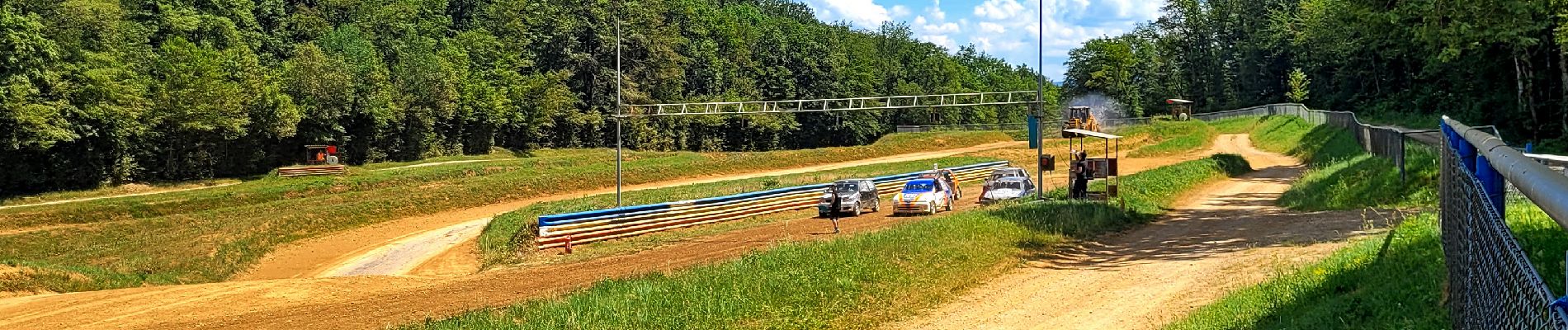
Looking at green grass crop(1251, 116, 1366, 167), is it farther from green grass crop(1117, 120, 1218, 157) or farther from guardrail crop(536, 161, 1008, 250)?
guardrail crop(536, 161, 1008, 250)

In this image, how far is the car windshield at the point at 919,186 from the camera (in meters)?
34.9

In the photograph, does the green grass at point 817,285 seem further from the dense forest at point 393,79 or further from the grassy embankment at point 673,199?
the dense forest at point 393,79

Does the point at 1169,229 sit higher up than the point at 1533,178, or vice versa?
the point at 1533,178

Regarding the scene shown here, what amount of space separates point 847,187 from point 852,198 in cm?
95

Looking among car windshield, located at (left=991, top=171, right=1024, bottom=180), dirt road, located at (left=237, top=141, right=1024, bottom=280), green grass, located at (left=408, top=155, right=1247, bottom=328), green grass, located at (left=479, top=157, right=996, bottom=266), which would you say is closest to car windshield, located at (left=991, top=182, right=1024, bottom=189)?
car windshield, located at (left=991, top=171, right=1024, bottom=180)

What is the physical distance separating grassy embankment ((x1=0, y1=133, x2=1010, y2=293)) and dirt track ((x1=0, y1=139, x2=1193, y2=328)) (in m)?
4.95

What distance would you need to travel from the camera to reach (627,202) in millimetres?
45469

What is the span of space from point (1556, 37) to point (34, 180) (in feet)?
207

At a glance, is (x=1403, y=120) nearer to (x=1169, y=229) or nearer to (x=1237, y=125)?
(x=1237, y=125)

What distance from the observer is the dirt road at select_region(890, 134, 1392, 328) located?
48.0 ft

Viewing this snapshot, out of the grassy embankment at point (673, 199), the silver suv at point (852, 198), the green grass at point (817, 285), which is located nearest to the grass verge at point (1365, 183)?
the green grass at point (817, 285)

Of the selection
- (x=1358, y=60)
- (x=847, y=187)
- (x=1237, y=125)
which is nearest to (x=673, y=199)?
(x=847, y=187)

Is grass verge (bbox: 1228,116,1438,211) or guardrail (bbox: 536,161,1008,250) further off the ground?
grass verge (bbox: 1228,116,1438,211)

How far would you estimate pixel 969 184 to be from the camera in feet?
175
